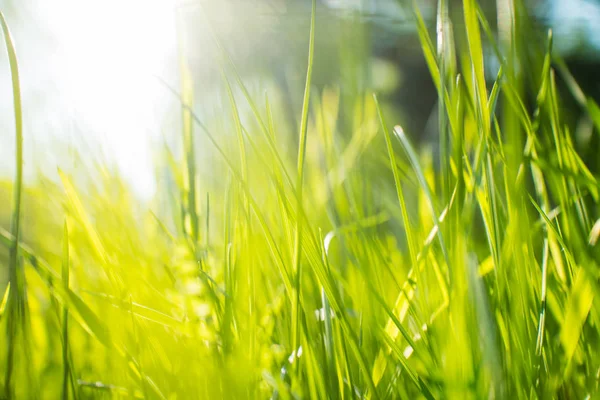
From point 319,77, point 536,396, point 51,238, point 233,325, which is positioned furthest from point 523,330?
point 319,77

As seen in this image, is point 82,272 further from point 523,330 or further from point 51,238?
point 523,330

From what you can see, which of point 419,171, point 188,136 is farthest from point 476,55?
point 188,136

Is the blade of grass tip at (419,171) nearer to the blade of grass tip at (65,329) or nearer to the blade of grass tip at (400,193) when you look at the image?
the blade of grass tip at (400,193)

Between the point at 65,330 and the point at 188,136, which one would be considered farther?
the point at 188,136

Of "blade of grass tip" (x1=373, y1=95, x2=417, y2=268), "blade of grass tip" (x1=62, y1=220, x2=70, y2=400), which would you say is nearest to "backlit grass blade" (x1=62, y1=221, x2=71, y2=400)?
"blade of grass tip" (x1=62, y1=220, x2=70, y2=400)

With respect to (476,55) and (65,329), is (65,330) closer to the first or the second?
Answer: (65,329)

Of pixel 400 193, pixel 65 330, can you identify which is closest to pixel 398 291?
Answer: pixel 400 193

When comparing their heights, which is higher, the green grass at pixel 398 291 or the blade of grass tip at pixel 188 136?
the blade of grass tip at pixel 188 136

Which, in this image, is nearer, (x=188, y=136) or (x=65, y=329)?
(x=65, y=329)

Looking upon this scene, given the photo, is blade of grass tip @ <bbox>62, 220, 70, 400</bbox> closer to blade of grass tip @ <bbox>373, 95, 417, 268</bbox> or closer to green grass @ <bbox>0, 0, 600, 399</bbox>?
green grass @ <bbox>0, 0, 600, 399</bbox>

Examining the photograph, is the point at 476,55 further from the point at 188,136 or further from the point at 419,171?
the point at 188,136

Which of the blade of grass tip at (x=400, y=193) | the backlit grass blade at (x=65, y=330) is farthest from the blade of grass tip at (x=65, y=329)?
the blade of grass tip at (x=400, y=193)

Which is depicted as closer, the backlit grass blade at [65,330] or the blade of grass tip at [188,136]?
the backlit grass blade at [65,330]

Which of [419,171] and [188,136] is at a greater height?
[188,136]
